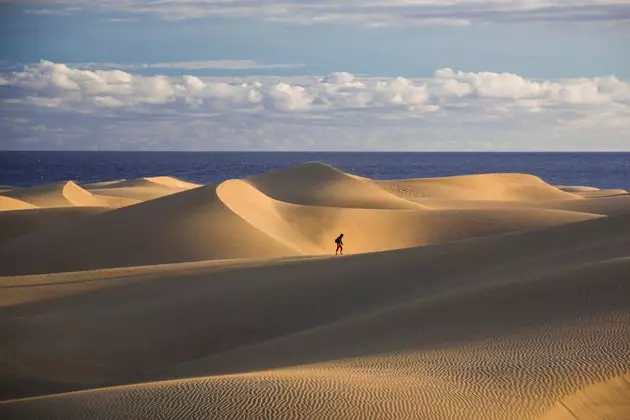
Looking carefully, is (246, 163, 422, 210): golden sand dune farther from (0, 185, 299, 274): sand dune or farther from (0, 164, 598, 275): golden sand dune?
(0, 185, 299, 274): sand dune

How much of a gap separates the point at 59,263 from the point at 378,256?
11.2 meters

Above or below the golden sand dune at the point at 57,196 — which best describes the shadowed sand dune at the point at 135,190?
below

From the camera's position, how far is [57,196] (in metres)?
48.6

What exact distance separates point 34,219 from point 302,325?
23166 millimetres

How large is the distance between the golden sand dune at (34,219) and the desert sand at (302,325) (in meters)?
4.90

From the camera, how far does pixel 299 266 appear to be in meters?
19.3

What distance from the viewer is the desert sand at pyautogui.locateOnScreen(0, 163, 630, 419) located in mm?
8203

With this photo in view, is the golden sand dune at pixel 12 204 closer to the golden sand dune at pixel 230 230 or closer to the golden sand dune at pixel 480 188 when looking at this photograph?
the golden sand dune at pixel 230 230

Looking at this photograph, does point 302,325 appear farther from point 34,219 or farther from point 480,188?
point 480,188

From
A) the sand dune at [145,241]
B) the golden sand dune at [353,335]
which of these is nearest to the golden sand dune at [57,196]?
the sand dune at [145,241]

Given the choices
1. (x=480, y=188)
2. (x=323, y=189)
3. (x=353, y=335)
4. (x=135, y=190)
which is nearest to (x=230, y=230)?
(x=353, y=335)

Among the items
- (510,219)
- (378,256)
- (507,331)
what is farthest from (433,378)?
(510,219)

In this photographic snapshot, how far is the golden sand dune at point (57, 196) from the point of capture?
46875 millimetres

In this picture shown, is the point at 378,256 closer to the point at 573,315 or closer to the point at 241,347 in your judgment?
the point at 241,347
